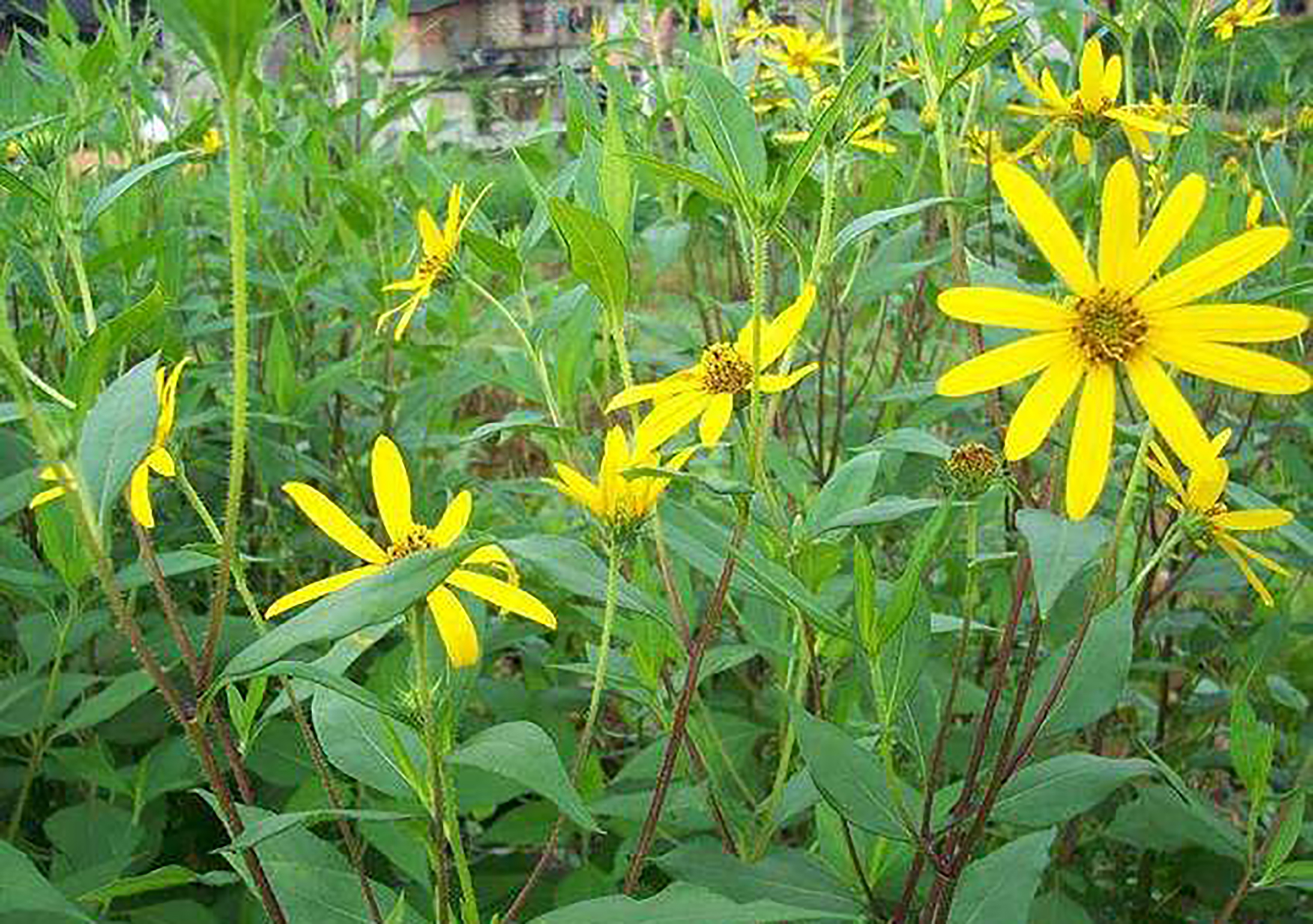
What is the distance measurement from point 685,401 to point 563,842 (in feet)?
2.16

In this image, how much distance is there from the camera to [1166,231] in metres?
0.61

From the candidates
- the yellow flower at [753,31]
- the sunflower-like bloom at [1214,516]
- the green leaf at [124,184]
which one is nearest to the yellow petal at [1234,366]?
the sunflower-like bloom at [1214,516]

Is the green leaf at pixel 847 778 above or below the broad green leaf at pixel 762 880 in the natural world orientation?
above

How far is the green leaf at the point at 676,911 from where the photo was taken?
0.62 meters

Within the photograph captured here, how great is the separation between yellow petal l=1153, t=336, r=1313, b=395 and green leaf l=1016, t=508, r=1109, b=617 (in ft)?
0.28

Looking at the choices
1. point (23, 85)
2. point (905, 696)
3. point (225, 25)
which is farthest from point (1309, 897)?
point (23, 85)

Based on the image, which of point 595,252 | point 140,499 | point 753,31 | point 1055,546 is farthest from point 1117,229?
point 753,31

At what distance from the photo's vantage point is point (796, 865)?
32.8 inches

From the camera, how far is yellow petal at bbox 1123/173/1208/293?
1.94 ft

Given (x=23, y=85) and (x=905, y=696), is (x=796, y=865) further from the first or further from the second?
(x=23, y=85)

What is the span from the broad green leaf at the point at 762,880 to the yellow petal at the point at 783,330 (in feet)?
0.96

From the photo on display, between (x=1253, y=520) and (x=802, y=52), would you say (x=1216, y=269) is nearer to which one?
(x=1253, y=520)

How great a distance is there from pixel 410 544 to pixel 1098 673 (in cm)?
38

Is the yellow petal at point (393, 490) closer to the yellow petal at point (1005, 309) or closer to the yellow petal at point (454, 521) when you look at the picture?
the yellow petal at point (454, 521)
